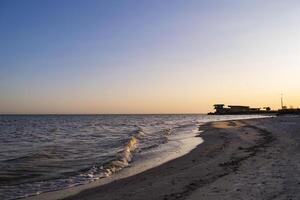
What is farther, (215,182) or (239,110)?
(239,110)

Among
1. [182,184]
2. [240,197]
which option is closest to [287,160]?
[182,184]

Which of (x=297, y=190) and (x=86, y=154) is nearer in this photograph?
(x=297, y=190)

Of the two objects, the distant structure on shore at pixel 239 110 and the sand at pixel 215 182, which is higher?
the distant structure on shore at pixel 239 110

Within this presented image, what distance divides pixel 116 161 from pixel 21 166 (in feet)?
14.4

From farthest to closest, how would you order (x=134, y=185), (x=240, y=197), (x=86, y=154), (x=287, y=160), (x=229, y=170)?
(x=86, y=154), (x=287, y=160), (x=229, y=170), (x=134, y=185), (x=240, y=197)

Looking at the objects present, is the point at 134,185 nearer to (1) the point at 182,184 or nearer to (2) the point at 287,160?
(1) the point at 182,184

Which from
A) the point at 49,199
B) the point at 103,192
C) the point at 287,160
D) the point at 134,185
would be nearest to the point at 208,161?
the point at 287,160

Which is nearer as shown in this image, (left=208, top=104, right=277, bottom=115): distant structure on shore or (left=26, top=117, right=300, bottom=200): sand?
(left=26, top=117, right=300, bottom=200): sand

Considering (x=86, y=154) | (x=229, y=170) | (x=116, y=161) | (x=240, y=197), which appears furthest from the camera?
(x=86, y=154)

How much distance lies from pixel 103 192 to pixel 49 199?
1.55 meters

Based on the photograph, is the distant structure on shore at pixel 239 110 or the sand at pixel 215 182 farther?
the distant structure on shore at pixel 239 110

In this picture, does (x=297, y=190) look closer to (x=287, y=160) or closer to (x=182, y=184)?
(x=182, y=184)

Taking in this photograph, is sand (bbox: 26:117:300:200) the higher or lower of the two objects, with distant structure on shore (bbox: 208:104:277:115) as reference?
lower

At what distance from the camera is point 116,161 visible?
65.8ft
